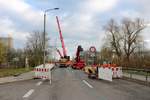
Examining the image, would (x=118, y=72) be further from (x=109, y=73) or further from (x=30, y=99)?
(x=30, y=99)

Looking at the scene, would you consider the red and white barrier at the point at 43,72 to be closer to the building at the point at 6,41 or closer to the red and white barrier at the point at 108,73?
the red and white barrier at the point at 108,73

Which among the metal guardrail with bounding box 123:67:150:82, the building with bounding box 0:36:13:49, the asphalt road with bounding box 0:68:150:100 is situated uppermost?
the building with bounding box 0:36:13:49

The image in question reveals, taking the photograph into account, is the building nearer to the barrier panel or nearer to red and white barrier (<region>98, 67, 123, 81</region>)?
red and white barrier (<region>98, 67, 123, 81</region>)

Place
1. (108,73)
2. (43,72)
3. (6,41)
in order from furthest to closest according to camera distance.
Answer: (6,41) < (43,72) < (108,73)

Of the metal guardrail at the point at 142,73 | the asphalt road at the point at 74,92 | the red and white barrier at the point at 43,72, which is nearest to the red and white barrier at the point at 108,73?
the metal guardrail at the point at 142,73

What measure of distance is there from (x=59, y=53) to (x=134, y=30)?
28.9 metres

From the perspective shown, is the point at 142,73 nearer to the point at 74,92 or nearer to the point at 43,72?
the point at 43,72

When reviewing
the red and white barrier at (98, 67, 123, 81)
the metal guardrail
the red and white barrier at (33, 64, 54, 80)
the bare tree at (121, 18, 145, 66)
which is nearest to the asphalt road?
the metal guardrail

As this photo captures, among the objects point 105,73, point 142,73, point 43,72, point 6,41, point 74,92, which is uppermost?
point 6,41

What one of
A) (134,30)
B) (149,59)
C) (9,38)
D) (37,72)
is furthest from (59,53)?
(37,72)

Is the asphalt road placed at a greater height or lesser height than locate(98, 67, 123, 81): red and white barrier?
lesser

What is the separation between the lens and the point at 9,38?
511 feet

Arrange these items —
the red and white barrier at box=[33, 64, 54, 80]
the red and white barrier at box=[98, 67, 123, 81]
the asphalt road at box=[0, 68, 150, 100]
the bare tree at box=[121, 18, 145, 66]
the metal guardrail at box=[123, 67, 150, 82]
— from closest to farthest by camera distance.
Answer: the asphalt road at box=[0, 68, 150, 100] → the metal guardrail at box=[123, 67, 150, 82] → the red and white barrier at box=[98, 67, 123, 81] → the red and white barrier at box=[33, 64, 54, 80] → the bare tree at box=[121, 18, 145, 66]

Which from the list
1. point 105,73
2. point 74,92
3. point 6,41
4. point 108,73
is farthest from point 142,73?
point 6,41
